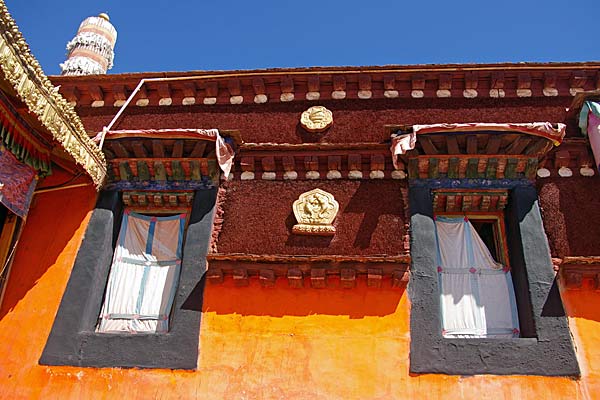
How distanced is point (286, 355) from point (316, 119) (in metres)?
→ 3.06

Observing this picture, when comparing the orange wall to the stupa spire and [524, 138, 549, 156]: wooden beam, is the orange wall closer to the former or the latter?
[524, 138, 549, 156]: wooden beam

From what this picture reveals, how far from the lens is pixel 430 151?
6750 mm

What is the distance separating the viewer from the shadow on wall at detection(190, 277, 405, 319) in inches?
241

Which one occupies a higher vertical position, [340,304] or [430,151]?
[430,151]

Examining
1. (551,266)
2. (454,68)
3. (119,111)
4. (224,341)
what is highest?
(454,68)

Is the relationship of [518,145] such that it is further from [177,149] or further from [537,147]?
[177,149]

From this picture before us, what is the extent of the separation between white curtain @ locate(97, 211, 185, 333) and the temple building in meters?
0.02

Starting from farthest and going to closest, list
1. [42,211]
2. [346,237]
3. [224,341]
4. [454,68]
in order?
1. [454,68]
2. [42,211]
3. [346,237]
4. [224,341]

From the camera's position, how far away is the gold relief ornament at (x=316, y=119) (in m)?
7.47

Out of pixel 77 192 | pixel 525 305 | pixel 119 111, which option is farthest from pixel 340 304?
pixel 119 111

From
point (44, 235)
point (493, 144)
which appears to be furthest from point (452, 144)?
point (44, 235)

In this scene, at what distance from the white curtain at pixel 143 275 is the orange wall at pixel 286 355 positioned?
54cm

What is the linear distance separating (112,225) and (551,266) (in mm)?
4848

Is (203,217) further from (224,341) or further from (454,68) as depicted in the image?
(454,68)
